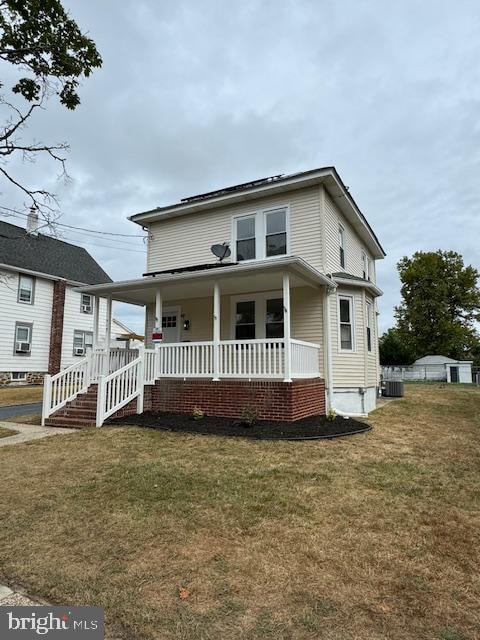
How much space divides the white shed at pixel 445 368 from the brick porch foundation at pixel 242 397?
23.0m

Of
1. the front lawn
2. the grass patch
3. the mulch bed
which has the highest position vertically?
the grass patch

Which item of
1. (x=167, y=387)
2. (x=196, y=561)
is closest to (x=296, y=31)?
(x=167, y=387)

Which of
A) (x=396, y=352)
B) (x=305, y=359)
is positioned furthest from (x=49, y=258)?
(x=396, y=352)

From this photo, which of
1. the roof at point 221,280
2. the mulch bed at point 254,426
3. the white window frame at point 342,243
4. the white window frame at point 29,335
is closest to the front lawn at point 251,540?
the mulch bed at point 254,426

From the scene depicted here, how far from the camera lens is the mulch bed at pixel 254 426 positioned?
762cm

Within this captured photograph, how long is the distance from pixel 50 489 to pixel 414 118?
14.6 meters

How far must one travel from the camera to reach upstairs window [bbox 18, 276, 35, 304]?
21019 millimetres

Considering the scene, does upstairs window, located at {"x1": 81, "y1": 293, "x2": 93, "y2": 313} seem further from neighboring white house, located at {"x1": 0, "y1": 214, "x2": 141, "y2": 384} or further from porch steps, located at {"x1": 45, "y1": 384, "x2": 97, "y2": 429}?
porch steps, located at {"x1": 45, "y1": 384, "x2": 97, "y2": 429}

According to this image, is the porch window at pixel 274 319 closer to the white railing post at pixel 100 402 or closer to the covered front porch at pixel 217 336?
the covered front porch at pixel 217 336

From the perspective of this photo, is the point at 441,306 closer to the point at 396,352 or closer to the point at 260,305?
the point at 396,352

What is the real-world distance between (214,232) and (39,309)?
1399cm

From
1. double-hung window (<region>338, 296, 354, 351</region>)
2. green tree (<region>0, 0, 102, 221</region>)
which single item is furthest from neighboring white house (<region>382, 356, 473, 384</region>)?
→ green tree (<region>0, 0, 102, 221</region>)

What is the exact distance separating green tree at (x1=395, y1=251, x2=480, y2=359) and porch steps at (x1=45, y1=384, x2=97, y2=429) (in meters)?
35.8

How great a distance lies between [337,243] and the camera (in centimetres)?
1232
